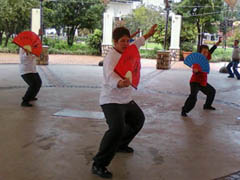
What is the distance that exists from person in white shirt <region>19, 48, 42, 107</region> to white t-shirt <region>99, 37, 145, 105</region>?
3557 millimetres

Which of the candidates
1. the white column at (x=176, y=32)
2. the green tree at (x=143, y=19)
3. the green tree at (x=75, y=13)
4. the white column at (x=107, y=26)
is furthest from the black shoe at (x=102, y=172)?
the green tree at (x=143, y=19)

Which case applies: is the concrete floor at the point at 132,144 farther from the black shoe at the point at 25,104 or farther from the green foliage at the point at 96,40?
the green foliage at the point at 96,40

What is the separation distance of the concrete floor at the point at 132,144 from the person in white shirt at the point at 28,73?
239mm

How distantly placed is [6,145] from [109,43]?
1803 centimetres

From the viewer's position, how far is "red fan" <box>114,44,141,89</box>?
3307 mm

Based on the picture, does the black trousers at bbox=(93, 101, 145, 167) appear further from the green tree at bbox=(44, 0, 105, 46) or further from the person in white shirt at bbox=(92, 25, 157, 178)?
the green tree at bbox=(44, 0, 105, 46)

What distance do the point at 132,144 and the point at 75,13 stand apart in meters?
19.9

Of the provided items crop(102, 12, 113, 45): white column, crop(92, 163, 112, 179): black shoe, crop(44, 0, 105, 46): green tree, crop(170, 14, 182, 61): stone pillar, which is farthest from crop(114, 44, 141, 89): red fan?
crop(44, 0, 105, 46): green tree

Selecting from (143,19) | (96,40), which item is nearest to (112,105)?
(96,40)

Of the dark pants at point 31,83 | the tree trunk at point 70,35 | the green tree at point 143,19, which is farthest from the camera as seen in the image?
the green tree at point 143,19

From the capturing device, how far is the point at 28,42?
6668mm

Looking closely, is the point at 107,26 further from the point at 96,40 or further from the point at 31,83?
the point at 31,83

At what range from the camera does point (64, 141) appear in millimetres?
4660

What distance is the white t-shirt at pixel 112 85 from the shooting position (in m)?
3.36
